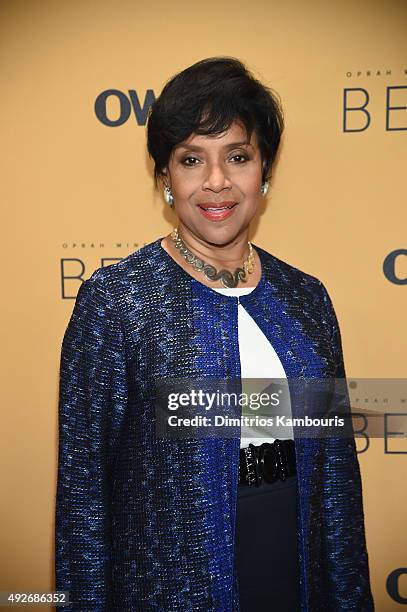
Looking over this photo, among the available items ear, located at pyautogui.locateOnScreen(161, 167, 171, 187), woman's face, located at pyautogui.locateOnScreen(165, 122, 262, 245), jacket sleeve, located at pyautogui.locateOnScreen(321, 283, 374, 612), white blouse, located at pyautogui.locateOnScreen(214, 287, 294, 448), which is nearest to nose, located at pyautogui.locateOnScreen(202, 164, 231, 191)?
woman's face, located at pyautogui.locateOnScreen(165, 122, 262, 245)

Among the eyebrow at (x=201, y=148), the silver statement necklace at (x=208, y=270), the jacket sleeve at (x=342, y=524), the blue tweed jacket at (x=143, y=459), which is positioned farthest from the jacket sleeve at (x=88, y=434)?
the jacket sleeve at (x=342, y=524)

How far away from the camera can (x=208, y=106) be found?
1.25 m

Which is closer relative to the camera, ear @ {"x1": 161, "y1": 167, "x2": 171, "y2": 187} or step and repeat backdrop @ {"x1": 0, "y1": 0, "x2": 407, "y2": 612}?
ear @ {"x1": 161, "y1": 167, "x2": 171, "y2": 187}

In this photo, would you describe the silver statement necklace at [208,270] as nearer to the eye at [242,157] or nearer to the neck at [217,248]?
the neck at [217,248]

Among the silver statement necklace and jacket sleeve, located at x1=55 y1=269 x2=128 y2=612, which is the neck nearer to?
the silver statement necklace

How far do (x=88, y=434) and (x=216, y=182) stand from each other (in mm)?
529

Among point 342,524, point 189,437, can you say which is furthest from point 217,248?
point 342,524

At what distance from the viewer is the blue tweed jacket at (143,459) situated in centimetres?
122

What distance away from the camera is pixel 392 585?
1904 millimetres

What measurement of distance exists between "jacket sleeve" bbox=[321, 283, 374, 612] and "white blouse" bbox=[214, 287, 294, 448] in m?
0.18

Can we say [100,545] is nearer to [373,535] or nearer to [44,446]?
[44,446]

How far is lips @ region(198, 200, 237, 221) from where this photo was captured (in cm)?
127

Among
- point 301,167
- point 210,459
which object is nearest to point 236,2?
point 301,167

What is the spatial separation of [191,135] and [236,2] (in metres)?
0.68
